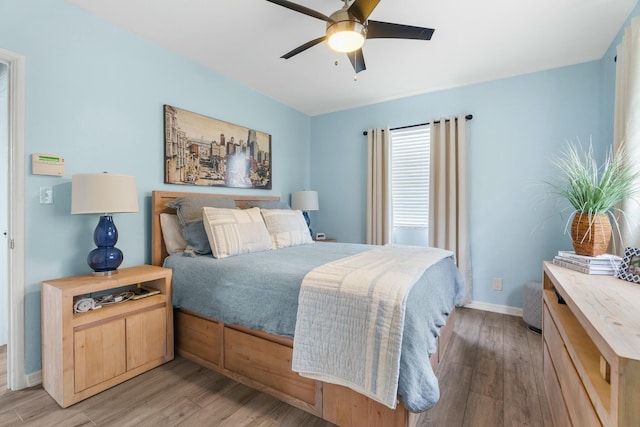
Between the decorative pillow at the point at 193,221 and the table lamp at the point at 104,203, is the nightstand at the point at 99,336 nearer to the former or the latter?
the table lamp at the point at 104,203

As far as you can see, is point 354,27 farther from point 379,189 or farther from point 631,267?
point 379,189

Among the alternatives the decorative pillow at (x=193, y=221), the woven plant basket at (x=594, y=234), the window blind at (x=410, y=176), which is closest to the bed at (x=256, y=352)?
the decorative pillow at (x=193, y=221)

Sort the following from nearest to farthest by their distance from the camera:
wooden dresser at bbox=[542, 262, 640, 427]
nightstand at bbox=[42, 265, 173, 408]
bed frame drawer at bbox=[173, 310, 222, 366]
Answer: wooden dresser at bbox=[542, 262, 640, 427], nightstand at bbox=[42, 265, 173, 408], bed frame drawer at bbox=[173, 310, 222, 366]

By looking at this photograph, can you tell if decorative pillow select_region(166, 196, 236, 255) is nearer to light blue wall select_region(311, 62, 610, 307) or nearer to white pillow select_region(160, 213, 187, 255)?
white pillow select_region(160, 213, 187, 255)

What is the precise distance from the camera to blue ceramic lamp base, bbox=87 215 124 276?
6.53 ft

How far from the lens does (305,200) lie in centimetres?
401

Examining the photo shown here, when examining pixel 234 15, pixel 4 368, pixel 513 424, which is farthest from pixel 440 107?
pixel 4 368

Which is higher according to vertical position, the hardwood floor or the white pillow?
the white pillow

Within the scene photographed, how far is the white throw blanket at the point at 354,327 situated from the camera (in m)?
1.28

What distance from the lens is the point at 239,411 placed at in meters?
1.66

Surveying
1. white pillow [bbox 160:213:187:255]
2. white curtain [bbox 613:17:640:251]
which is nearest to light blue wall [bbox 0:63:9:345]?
white pillow [bbox 160:213:187:255]

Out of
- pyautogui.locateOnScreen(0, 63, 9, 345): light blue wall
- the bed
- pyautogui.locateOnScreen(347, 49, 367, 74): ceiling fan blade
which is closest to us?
the bed

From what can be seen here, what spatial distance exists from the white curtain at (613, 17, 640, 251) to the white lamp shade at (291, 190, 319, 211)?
3.01 m

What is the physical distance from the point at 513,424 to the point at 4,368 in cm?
337
